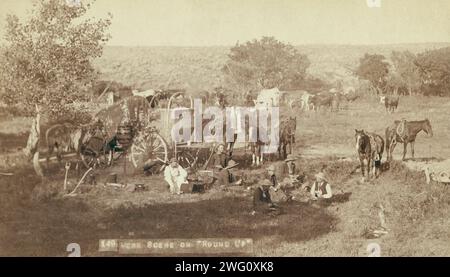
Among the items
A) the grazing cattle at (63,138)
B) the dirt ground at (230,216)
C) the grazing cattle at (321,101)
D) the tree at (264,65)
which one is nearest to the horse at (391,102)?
the grazing cattle at (321,101)

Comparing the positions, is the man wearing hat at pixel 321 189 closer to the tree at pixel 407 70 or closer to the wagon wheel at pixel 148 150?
the tree at pixel 407 70

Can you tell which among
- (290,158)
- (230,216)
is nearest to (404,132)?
(290,158)

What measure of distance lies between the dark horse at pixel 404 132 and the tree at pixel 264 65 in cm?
153

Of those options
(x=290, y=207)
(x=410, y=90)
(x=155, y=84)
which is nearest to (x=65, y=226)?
(x=155, y=84)

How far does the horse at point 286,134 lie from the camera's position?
25.5 ft

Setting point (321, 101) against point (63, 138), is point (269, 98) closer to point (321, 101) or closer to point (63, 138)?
point (321, 101)

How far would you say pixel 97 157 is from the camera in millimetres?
7676

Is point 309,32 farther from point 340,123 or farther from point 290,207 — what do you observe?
point 290,207

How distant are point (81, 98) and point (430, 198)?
5182 millimetres

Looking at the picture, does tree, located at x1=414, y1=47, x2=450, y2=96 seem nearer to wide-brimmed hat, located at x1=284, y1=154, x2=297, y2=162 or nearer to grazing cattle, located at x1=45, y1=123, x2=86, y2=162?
wide-brimmed hat, located at x1=284, y1=154, x2=297, y2=162

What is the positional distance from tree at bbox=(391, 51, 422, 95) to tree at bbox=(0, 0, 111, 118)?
4.25 meters

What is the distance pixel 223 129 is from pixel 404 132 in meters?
2.63

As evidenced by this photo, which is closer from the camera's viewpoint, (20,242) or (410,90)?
(20,242)

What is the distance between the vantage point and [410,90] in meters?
8.06
